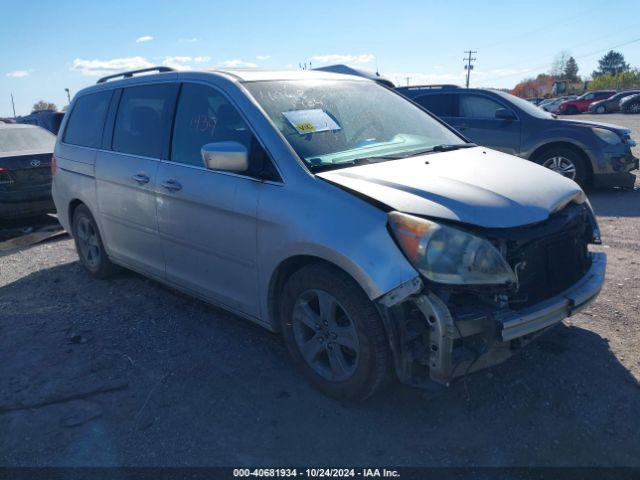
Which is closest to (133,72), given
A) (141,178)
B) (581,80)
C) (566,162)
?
(141,178)

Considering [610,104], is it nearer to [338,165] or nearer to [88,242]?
[88,242]

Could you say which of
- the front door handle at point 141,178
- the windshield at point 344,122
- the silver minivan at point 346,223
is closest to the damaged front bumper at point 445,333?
the silver minivan at point 346,223

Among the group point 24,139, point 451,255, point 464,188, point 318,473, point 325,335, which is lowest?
point 318,473

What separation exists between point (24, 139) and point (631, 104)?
40.9 metres

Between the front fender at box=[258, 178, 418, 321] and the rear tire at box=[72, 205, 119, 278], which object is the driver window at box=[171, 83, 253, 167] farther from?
the rear tire at box=[72, 205, 119, 278]

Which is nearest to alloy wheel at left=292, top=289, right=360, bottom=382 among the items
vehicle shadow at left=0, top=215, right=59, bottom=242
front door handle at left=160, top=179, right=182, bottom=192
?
front door handle at left=160, top=179, right=182, bottom=192

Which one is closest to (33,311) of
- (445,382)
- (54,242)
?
(54,242)

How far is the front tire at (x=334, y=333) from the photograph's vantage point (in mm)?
2898

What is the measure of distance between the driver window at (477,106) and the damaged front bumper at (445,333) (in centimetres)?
694

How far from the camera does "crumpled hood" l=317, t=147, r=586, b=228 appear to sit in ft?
9.37

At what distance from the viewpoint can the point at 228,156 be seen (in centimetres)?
333

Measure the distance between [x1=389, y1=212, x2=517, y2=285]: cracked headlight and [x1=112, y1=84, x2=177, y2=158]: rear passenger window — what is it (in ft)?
7.49

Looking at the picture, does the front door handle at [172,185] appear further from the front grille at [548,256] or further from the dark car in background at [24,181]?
the dark car in background at [24,181]

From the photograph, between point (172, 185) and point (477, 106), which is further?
point (477, 106)
